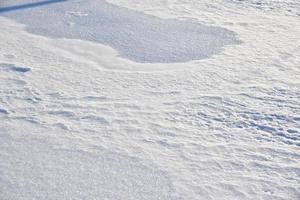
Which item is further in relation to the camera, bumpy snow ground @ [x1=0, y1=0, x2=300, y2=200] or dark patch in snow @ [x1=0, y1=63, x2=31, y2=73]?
dark patch in snow @ [x1=0, y1=63, x2=31, y2=73]

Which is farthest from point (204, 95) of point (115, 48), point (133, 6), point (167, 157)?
point (133, 6)

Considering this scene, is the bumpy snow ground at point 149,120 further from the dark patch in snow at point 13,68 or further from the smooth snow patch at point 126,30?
the smooth snow patch at point 126,30

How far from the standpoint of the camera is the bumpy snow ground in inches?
129

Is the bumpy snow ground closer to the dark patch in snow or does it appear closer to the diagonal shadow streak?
the dark patch in snow

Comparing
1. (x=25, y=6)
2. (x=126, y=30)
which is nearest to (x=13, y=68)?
(x=126, y=30)

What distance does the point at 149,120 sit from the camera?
393 cm

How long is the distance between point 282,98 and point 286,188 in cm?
109

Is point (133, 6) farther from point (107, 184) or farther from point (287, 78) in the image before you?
point (107, 184)

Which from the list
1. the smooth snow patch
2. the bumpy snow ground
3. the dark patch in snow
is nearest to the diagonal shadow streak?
the smooth snow patch

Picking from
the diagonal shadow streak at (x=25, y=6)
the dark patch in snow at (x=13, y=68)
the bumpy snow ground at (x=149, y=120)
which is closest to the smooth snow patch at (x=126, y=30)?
the diagonal shadow streak at (x=25, y=6)

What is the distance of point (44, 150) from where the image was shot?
3.63 metres

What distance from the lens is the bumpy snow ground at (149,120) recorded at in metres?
3.29

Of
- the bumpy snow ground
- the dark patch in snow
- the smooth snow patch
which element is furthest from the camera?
the smooth snow patch

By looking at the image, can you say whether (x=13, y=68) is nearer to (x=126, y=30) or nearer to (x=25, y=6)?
(x=126, y=30)
